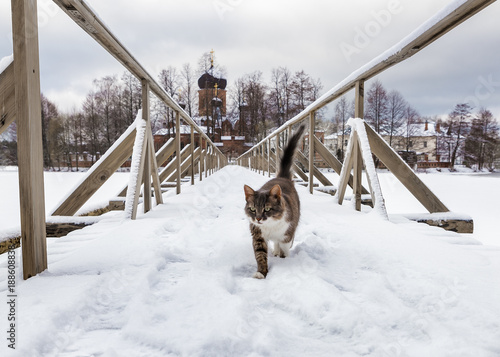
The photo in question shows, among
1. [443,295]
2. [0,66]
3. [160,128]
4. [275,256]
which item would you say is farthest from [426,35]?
[160,128]

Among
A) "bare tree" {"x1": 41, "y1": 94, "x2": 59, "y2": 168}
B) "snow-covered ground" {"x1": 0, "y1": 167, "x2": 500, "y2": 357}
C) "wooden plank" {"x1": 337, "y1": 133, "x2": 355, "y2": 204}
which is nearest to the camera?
"snow-covered ground" {"x1": 0, "y1": 167, "x2": 500, "y2": 357}

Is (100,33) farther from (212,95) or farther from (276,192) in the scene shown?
(212,95)

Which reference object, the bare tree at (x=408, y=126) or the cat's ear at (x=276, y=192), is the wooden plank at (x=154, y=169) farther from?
the bare tree at (x=408, y=126)

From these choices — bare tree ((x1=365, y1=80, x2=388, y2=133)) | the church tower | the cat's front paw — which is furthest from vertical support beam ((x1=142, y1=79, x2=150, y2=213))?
the church tower

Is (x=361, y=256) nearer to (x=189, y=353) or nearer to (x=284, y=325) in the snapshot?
(x=284, y=325)

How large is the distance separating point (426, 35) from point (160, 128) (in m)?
34.0

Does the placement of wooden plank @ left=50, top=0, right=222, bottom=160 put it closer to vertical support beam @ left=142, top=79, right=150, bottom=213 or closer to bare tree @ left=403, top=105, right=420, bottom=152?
vertical support beam @ left=142, top=79, right=150, bottom=213

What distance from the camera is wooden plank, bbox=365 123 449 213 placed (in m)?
2.85

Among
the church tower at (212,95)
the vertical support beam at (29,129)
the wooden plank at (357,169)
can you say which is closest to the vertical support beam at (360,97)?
the wooden plank at (357,169)

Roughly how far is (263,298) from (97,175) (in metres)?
2.63

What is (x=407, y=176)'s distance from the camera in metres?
2.89

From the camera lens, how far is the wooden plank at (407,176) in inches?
112

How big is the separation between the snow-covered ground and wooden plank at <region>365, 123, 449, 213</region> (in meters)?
0.79

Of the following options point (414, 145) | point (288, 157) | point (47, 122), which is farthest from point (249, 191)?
point (414, 145)
